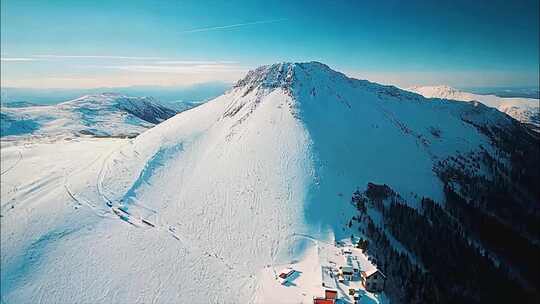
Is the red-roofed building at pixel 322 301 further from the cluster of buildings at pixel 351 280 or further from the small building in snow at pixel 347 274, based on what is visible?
the small building in snow at pixel 347 274

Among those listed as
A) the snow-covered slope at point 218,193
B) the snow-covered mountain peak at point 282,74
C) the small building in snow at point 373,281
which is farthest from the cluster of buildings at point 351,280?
the snow-covered mountain peak at point 282,74

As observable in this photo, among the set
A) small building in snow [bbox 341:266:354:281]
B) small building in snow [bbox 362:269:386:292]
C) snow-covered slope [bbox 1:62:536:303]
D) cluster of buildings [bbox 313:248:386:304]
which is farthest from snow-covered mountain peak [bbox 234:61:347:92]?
small building in snow [bbox 362:269:386:292]

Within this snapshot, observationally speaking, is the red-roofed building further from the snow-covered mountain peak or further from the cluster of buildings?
the snow-covered mountain peak

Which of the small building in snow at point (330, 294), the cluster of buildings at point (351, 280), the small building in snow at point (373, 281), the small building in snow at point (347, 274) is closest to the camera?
the small building in snow at point (330, 294)

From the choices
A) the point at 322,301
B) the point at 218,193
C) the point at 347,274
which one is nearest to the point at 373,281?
the point at 347,274

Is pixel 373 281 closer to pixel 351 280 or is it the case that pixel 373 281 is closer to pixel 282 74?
pixel 351 280

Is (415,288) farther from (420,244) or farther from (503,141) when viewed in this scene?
(503,141)
